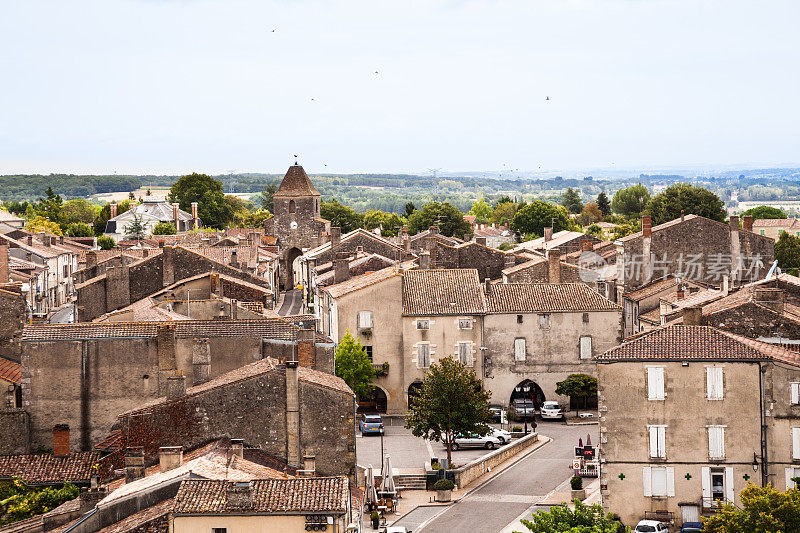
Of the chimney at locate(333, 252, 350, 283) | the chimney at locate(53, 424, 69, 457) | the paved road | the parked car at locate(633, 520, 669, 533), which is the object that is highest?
the chimney at locate(333, 252, 350, 283)

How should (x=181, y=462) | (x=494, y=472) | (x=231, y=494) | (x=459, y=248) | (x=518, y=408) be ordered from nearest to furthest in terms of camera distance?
(x=231, y=494)
(x=181, y=462)
(x=494, y=472)
(x=518, y=408)
(x=459, y=248)

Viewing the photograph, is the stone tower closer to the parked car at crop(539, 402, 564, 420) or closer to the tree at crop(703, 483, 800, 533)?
the parked car at crop(539, 402, 564, 420)

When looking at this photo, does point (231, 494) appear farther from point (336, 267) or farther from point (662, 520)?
point (336, 267)

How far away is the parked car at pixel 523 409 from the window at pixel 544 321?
13.0 feet

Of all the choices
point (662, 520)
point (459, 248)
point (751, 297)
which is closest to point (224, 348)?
point (662, 520)

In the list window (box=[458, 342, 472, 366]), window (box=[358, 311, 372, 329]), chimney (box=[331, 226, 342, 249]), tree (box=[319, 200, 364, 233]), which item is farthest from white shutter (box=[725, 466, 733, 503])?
tree (box=[319, 200, 364, 233])

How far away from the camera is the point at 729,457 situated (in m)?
38.4

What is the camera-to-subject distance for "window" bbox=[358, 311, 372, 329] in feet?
197

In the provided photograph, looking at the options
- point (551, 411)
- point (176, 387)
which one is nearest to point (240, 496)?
point (176, 387)

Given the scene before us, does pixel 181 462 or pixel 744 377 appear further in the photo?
pixel 744 377

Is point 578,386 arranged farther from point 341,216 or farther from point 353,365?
point 341,216

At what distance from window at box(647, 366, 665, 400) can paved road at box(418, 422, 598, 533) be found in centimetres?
668

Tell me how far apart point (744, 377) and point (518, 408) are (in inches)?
866

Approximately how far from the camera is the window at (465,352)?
197 ft
